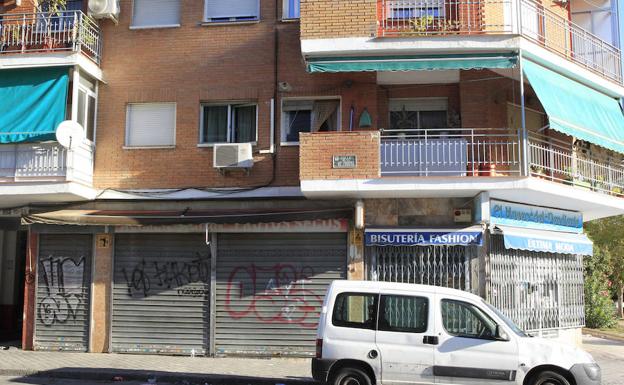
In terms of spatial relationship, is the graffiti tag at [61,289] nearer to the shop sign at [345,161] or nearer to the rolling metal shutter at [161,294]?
the rolling metal shutter at [161,294]

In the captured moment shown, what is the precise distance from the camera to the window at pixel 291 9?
14539mm

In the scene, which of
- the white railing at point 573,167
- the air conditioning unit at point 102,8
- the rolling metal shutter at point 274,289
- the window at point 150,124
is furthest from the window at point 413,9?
the air conditioning unit at point 102,8

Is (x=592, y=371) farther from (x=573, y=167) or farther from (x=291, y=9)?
(x=291, y=9)

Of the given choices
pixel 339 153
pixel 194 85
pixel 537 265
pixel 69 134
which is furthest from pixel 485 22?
pixel 69 134

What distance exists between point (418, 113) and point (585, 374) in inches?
288

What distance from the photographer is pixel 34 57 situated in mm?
13930

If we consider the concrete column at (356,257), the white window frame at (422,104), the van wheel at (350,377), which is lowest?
the van wheel at (350,377)

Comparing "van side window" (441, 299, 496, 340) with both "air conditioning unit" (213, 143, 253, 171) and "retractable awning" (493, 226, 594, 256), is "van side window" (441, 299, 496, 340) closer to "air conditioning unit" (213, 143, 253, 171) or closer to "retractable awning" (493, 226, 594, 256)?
"retractable awning" (493, 226, 594, 256)

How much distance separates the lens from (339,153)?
41.5ft

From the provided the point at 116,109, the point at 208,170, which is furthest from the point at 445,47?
the point at 116,109

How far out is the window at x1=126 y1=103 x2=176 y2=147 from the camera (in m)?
14.7

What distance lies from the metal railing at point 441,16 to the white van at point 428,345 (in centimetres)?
616

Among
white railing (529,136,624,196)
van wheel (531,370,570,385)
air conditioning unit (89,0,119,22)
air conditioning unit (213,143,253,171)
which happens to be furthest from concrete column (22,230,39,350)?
white railing (529,136,624,196)

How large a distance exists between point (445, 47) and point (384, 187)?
3.02 metres
